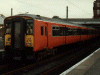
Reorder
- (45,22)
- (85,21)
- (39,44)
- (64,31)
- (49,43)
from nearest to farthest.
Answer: (39,44), (45,22), (49,43), (64,31), (85,21)

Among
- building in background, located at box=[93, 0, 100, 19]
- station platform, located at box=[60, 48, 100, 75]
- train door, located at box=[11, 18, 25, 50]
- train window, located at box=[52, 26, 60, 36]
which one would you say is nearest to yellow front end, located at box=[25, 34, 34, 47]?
train door, located at box=[11, 18, 25, 50]

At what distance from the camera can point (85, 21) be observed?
46.6 metres

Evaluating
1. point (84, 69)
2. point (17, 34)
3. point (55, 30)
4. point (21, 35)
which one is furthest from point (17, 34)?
point (84, 69)

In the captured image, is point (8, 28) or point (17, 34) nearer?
point (17, 34)

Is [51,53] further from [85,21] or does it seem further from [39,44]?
[85,21]

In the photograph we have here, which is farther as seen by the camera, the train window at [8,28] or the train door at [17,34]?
the train window at [8,28]

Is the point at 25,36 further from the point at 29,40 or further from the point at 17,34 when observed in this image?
the point at 17,34

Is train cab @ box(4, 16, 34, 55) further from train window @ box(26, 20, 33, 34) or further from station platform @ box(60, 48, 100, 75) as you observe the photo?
station platform @ box(60, 48, 100, 75)

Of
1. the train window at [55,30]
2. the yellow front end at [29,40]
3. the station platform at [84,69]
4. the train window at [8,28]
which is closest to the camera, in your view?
the station platform at [84,69]

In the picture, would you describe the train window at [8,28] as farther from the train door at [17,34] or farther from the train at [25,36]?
the train door at [17,34]

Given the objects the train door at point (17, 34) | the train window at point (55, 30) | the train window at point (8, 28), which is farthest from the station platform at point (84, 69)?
the train window at point (8, 28)

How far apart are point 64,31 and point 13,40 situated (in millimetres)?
6342

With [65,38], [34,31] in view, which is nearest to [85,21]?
[65,38]

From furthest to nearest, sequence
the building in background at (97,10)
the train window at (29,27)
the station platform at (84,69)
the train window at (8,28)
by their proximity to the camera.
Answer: the building in background at (97,10) < the train window at (8,28) < the train window at (29,27) < the station platform at (84,69)
